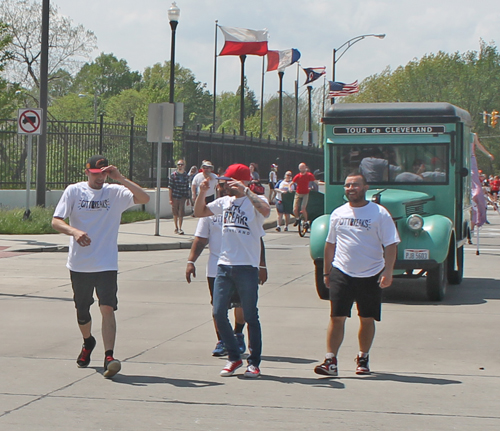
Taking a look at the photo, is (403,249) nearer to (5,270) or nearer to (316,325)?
(316,325)

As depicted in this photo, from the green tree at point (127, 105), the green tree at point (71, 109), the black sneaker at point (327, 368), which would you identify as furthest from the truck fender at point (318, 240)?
the green tree at point (71, 109)

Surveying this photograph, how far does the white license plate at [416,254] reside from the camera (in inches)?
427

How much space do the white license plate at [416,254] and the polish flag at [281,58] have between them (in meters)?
36.2

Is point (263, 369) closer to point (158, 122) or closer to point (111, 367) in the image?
point (111, 367)

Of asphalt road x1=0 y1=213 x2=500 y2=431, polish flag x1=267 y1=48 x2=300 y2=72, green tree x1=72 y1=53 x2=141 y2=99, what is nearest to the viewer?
asphalt road x1=0 y1=213 x2=500 y2=431

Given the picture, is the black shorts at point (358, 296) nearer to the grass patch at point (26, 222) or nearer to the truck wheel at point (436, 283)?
the truck wheel at point (436, 283)

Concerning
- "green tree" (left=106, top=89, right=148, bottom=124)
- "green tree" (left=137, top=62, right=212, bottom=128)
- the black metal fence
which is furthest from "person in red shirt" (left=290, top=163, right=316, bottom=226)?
"green tree" (left=137, top=62, right=212, bottom=128)

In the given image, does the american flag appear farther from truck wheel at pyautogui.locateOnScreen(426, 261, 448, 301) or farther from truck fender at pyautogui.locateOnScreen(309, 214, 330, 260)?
truck wheel at pyautogui.locateOnScreen(426, 261, 448, 301)

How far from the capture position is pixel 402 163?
12086 millimetres

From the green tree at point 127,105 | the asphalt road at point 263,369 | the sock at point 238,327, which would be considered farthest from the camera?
the green tree at point 127,105

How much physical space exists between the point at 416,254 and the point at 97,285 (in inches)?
204

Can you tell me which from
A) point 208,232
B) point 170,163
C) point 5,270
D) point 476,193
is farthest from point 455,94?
point 208,232

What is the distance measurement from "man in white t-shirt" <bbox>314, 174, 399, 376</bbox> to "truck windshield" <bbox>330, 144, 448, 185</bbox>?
203 inches

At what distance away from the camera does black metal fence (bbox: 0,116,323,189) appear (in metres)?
24.2
